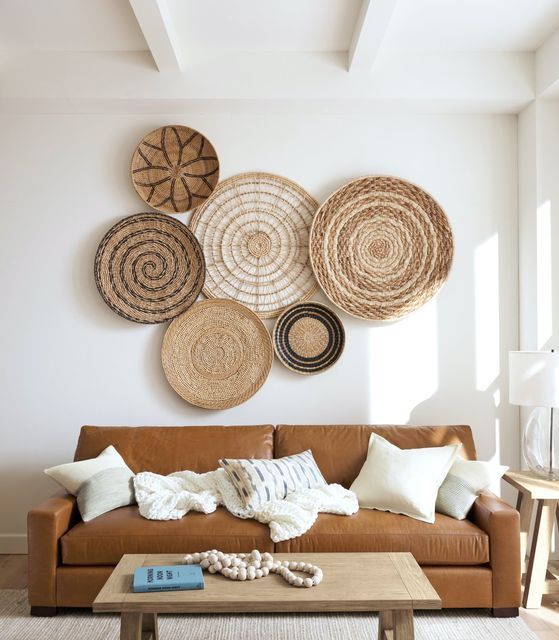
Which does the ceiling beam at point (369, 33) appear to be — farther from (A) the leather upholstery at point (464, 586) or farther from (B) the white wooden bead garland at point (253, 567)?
(A) the leather upholstery at point (464, 586)

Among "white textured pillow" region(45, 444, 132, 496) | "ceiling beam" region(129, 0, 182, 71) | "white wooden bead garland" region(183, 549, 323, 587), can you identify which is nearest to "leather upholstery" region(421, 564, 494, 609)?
"white wooden bead garland" region(183, 549, 323, 587)

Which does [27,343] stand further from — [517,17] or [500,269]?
[517,17]

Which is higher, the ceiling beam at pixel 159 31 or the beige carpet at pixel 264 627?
the ceiling beam at pixel 159 31

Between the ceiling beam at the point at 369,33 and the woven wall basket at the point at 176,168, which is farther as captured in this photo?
the woven wall basket at the point at 176,168

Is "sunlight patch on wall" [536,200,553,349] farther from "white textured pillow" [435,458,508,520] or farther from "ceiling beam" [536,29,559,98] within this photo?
"white textured pillow" [435,458,508,520]

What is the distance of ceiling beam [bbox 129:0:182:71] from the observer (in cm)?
312

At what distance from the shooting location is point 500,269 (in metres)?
4.14

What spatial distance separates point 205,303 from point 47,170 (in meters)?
1.23

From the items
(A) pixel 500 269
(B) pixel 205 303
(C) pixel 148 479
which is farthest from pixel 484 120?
(C) pixel 148 479

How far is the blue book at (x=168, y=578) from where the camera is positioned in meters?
2.33

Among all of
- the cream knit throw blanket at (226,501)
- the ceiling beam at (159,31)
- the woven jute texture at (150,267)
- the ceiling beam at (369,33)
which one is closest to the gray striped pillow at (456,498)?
the cream knit throw blanket at (226,501)

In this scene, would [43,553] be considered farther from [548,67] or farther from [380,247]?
[548,67]

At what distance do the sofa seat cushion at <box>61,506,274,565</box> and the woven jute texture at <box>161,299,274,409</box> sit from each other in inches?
40.4

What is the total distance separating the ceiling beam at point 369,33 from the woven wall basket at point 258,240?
0.78 meters
